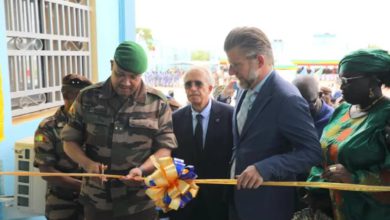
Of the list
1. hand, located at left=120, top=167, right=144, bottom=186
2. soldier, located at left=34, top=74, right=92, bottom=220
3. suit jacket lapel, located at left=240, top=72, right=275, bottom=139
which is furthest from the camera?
soldier, located at left=34, top=74, right=92, bottom=220

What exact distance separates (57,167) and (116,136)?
31.0 inches

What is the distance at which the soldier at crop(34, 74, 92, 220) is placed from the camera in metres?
2.72

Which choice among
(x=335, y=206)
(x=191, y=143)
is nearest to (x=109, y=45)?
(x=191, y=143)

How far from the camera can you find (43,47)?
4.59 meters

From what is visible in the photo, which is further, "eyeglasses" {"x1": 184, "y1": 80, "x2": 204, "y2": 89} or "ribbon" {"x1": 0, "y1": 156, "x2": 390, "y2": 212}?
"eyeglasses" {"x1": 184, "y1": 80, "x2": 204, "y2": 89}

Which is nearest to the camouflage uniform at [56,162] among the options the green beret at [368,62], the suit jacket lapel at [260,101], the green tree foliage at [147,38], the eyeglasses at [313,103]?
the suit jacket lapel at [260,101]

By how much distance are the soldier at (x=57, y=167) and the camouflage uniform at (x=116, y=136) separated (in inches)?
17.3

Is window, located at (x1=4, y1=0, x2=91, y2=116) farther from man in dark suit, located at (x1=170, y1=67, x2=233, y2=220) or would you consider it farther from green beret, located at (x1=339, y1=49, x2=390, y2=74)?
green beret, located at (x1=339, y1=49, x2=390, y2=74)

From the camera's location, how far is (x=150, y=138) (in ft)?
7.66

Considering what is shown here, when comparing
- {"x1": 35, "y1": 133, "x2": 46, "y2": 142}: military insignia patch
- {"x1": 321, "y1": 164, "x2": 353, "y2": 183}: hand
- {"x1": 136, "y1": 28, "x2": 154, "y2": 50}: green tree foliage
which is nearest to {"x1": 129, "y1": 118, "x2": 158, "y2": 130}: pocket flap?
{"x1": 35, "y1": 133, "x2": 46, "y2": 142}: military insignia patch

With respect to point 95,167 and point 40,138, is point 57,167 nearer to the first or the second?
point 40,138

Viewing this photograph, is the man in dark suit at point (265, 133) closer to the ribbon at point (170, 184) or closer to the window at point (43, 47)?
the ribbon at point (170, 184)

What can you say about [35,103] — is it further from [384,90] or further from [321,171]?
[384,90]

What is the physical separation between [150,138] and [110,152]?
257 mm
